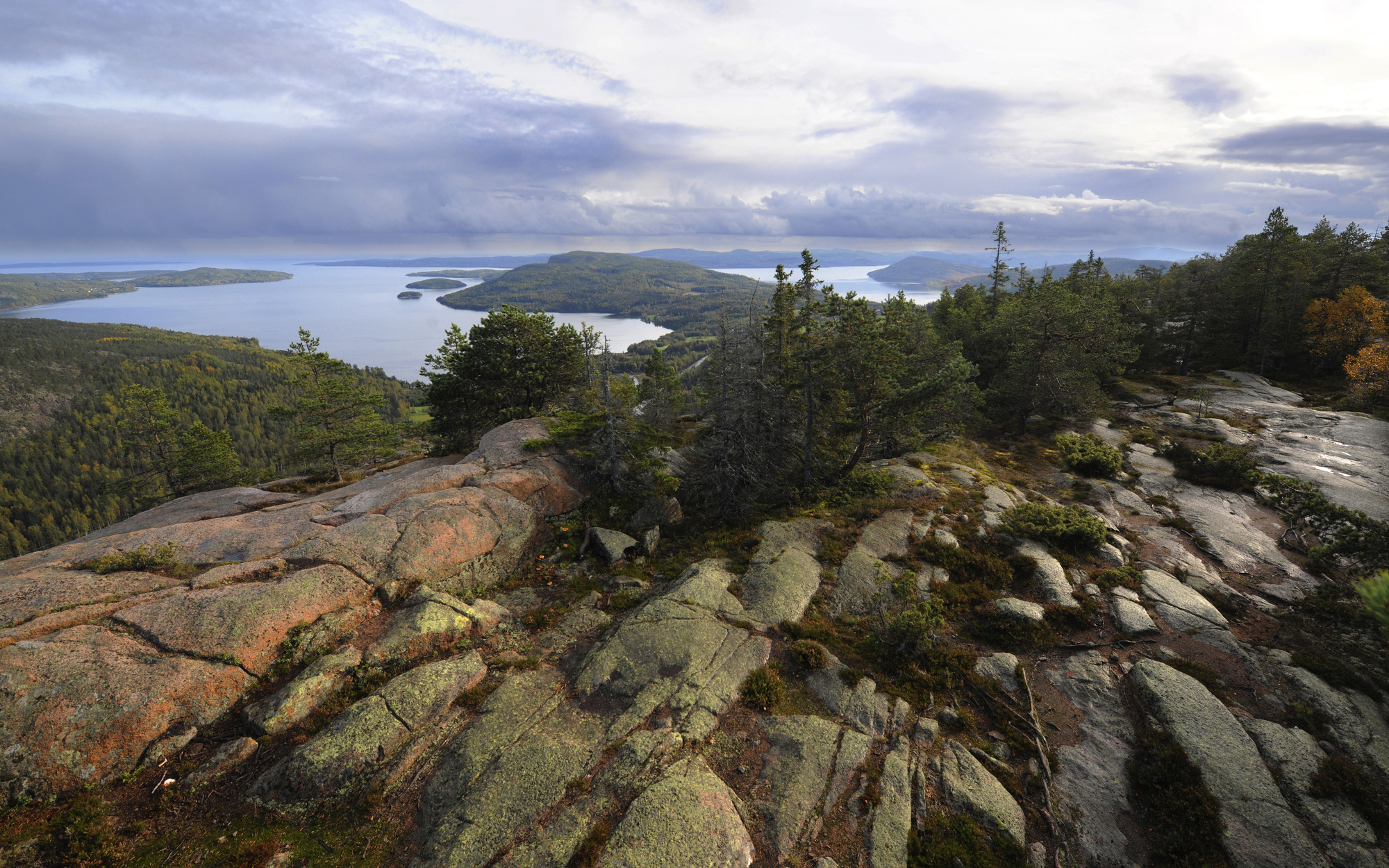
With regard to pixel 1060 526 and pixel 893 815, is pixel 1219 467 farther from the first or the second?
pixel 893 815

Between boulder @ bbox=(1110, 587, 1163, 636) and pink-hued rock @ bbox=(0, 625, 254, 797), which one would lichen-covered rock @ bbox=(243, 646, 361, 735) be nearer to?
pink-hued rock @ bbox=(0, 625, 254, 797)

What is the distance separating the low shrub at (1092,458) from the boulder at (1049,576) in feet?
35.3

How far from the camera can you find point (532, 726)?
9242mm

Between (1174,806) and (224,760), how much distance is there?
16474mm

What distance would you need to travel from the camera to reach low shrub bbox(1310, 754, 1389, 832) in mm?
7383

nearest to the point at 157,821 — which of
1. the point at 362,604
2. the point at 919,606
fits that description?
the point at 362,604

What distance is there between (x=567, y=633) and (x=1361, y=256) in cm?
7376

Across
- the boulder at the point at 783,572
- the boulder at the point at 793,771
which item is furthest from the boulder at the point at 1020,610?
the boulder at the point at 793,771

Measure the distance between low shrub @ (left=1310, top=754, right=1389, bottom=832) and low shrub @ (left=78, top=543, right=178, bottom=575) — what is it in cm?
2400

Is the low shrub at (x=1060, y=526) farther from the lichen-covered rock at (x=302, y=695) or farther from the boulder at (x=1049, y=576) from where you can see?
the lichen-covered rock at (x=302, y=695)

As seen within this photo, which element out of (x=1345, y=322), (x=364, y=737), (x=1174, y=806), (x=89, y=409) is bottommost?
(x=89, y=409)

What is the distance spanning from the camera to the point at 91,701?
8062 millimetres

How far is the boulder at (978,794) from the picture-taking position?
7.88m

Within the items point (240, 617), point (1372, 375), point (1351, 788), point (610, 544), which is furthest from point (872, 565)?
point (1372, 375)
